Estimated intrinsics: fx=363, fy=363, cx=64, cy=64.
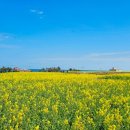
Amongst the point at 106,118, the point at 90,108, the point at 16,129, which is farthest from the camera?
the point at 90,108

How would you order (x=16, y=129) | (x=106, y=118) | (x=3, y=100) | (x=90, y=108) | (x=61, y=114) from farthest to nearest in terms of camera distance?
(x=3, y=100) < (x=90, y=108) < (x=61, y=114) < (x=106, y=118) < (x=16, y=129)

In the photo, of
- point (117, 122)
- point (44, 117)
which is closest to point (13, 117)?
point (44, 117)

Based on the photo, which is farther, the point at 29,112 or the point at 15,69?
the point at 15,69

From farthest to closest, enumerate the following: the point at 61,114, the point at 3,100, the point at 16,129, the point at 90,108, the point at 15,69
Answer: the point at 15,69, the point at 3,100, the point at 90,108, the point at 61,114, the point at 16,129

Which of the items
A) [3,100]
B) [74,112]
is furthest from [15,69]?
[74,112]

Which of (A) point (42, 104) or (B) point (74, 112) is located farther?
(A) point (42, 104)

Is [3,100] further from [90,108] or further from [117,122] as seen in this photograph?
[117,122]

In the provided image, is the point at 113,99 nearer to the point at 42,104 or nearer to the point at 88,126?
the point at 42,104

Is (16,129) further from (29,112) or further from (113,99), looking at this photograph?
(113,99)

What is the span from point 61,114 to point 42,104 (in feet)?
4.62

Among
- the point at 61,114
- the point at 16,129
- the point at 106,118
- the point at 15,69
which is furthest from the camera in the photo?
the point at 15,69

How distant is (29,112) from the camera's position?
10.1 m

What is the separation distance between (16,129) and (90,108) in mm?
3234

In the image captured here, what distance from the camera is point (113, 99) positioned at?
12.8m
